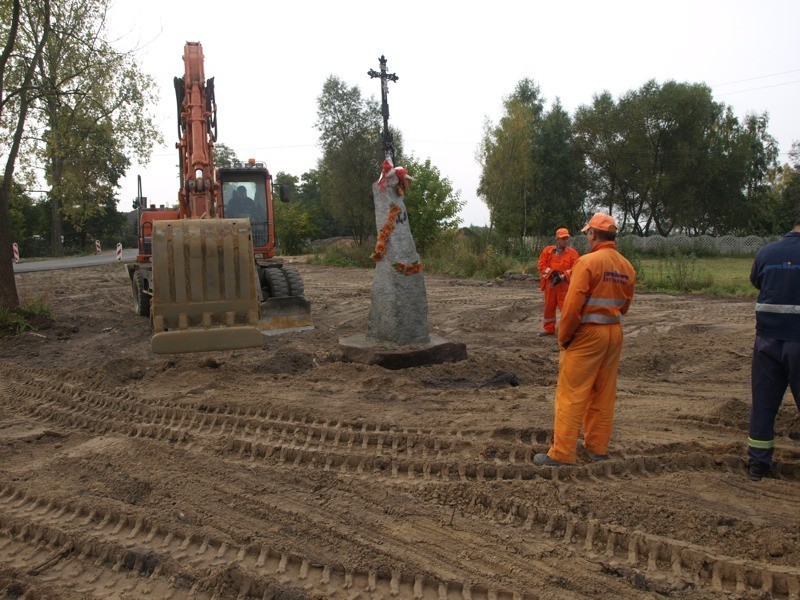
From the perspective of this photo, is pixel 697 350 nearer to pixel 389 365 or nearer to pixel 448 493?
pixel 389 365

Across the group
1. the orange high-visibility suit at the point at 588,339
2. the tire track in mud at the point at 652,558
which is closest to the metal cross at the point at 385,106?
the orange high-visibility suit at the point at 588,339

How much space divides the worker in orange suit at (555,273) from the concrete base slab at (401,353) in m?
2.78

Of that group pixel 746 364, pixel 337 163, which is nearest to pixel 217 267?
pixel 746 364

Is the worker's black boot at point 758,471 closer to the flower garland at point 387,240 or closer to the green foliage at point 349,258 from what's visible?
the flower garland at point 387,240

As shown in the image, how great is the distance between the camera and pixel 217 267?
782 centimetres

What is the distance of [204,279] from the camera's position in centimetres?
776

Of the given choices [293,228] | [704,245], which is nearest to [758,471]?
[704,245]

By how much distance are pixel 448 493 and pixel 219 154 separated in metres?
55.6

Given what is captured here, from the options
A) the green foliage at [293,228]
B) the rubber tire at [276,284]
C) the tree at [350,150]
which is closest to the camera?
the rubber tire at [276,284]

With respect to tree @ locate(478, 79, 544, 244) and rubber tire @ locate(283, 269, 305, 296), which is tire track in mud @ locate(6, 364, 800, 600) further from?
tree @ locate(478, 79, 544, 244)

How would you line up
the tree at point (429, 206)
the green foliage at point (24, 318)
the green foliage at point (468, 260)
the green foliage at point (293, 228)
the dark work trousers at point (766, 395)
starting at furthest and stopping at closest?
the green foliage at point (293, 228) → the tree at point (429, 206) → the green foliage at point (468, 260) → the green foliage at point (24, 318) → the dark work trousers at point (766, 395)

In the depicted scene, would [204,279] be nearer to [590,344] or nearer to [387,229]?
[387,229]

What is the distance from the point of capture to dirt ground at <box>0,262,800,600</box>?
349 centimetres

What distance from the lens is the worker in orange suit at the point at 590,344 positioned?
15.4 ft
